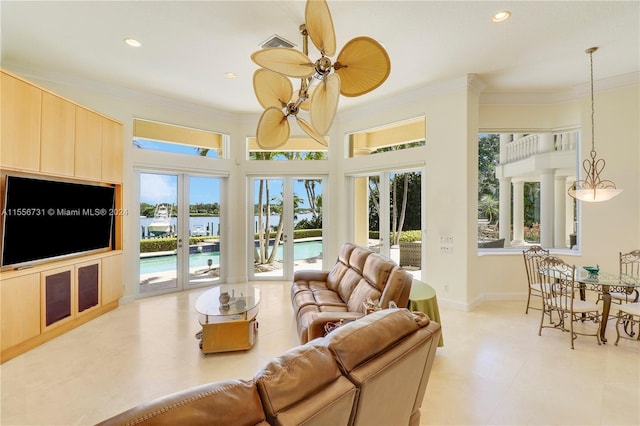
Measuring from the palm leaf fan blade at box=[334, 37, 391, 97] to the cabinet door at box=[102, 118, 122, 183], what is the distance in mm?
3855

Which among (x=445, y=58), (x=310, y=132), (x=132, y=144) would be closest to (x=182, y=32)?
(x=310, y=132)

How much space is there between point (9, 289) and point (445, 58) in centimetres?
545

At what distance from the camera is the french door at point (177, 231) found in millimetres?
4973

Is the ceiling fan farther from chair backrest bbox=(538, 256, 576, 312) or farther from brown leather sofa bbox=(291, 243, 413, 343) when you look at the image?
chair backrest bbox=(538, 256, 576, 312)

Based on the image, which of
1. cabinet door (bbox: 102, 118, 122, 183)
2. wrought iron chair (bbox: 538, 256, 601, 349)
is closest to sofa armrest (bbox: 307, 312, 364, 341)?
wrought iron chair (bbox: 538, 256, 601, 349)

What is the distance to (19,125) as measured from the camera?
2986 mm

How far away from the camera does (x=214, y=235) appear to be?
18.6 ft

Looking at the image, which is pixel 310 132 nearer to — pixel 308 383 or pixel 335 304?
pixel 335 304

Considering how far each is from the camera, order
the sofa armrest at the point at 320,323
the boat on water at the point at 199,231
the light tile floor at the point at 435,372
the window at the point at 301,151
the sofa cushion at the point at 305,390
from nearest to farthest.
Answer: the sofa cushion at the point at 305,390 → the light tile floor at the point at 435,372 → the sofa armrest at the point at 320,323 → the boat on water at the point at 199,231 → the window at the point at 301,151

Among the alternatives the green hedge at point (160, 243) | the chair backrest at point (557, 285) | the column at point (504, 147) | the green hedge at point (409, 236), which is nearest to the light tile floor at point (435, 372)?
the chair backrest at point (557, 285)

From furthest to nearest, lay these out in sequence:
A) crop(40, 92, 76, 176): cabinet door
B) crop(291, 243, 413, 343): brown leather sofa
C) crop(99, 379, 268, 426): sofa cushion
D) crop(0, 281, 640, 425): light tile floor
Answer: crop(40, 92, 76, 176): cabinet door → crop(291, 243, 413, 343): brown leather sofa → crop(0, 281, 640, 425): light tile floor → crop(99, 379, 268, 426): sofa cushion

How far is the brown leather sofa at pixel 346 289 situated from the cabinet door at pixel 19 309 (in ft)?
9.16

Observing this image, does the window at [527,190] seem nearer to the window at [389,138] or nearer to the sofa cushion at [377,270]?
the window at [389,138]

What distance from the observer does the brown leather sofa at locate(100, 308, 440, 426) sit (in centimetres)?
79
